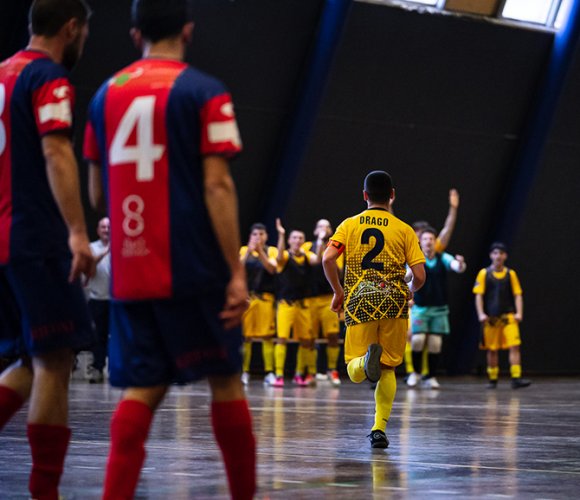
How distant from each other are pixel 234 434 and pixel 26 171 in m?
1.29

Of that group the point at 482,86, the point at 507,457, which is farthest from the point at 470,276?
the point at 507,457

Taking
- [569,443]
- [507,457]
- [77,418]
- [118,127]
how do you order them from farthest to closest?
1. [77,418]
2. [569,443]
3. [507,457]
4. [118,127]

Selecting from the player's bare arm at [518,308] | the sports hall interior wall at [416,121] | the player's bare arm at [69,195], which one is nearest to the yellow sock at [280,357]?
the sports hall interior wall at [416,121]

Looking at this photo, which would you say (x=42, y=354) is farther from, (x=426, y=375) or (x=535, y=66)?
(x=535, y=66)

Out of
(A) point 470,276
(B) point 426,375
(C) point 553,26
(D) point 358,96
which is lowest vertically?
(B) point 426,375

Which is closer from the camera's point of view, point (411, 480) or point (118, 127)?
point (118, 127)

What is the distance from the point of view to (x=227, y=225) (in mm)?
3781

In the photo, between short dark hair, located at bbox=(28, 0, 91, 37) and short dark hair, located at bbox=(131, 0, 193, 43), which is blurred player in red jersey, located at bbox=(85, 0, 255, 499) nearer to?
short dark hair, located at bbox=(131, 0, 193, 43)

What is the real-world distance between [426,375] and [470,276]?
4415mm

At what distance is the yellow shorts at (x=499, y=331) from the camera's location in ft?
54.3

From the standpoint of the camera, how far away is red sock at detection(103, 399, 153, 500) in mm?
3760

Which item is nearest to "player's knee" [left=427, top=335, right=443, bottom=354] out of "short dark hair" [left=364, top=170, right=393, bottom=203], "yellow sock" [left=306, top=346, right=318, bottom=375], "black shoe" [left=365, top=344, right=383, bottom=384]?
"yellow sock" [left=306, top=346, right=318, bottom=375]

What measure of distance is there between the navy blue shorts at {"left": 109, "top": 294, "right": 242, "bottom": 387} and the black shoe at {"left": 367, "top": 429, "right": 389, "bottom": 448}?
345 centimetres

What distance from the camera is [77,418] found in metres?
9.21
